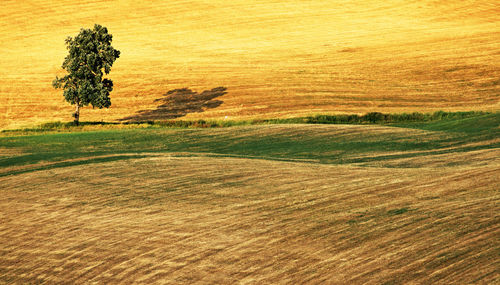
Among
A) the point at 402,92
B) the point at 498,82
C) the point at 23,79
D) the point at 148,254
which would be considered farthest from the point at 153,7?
the point at 148,254

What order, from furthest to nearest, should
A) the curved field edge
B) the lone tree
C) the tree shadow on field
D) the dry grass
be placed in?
the tree shadow on field, the lone tree, the curved field edge, the dry grass

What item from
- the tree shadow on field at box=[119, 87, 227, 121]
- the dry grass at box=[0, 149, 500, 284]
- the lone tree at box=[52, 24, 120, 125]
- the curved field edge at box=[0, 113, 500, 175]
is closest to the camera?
the dry grass at box=[0, 149, 500, 284]

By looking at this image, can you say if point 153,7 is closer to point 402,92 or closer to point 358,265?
point 402,92

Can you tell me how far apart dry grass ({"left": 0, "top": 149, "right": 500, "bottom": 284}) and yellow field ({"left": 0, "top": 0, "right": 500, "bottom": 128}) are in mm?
23541

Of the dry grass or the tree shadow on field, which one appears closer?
the dry grass

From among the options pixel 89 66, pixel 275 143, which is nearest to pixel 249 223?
pixel 275 143

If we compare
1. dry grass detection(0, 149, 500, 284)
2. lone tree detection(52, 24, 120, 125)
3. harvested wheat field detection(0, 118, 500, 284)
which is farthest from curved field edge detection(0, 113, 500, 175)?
lone tree detection(52, 24, 120, 125)

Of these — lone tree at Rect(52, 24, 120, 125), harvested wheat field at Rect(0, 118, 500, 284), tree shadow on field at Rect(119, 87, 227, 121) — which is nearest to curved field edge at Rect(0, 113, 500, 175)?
harvested wheat field at Rect(0, 118, 500, 284)

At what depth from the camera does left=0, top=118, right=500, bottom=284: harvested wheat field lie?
6.80 meters

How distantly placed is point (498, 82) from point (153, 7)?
33461 mm

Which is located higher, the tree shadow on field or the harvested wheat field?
the tree shadow on field

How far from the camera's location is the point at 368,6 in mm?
60406

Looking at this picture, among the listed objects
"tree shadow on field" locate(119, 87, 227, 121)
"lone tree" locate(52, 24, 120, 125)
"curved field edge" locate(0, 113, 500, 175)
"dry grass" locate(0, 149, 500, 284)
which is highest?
"lone tree" locate(52, 24, 120, 125)

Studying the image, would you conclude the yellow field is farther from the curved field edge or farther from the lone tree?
the curved field edge
